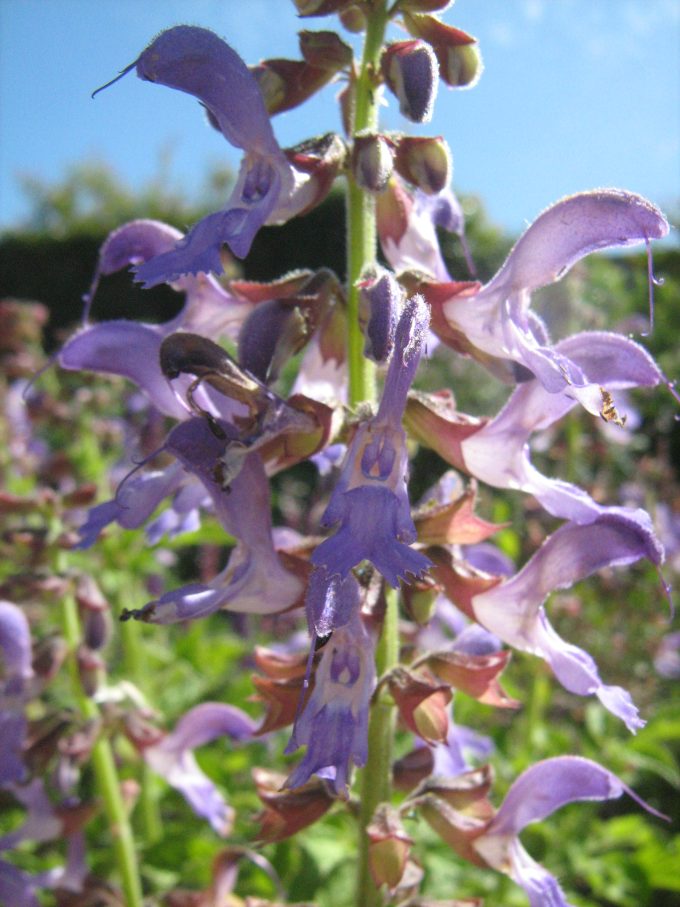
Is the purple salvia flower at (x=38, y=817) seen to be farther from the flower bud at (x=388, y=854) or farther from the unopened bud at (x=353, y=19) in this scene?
the unopened bud at (x=353, y=19)

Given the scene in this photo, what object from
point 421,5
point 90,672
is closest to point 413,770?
point 90,672

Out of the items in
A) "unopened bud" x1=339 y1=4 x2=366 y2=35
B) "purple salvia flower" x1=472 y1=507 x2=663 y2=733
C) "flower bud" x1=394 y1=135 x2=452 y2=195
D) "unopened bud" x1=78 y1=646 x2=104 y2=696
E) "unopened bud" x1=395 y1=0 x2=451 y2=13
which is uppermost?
"unopened bud" x1=395 y1=0 x2=451 y2=13

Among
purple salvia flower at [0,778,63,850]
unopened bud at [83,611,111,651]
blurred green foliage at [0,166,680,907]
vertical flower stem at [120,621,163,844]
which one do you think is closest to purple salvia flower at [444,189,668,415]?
blurred green foliage at [0,166,680,907]

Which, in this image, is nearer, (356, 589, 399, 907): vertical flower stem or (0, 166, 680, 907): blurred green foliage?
(356, 589, 399, 907): vertical flower stem

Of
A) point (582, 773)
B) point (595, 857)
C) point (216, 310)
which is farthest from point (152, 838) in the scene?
point (216, 310)

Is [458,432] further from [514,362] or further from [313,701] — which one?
[313,701]

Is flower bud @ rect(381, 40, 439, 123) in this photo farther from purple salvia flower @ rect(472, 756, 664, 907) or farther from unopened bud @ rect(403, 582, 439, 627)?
purple salvia flower @ rect(472, 756, 664, 907)
